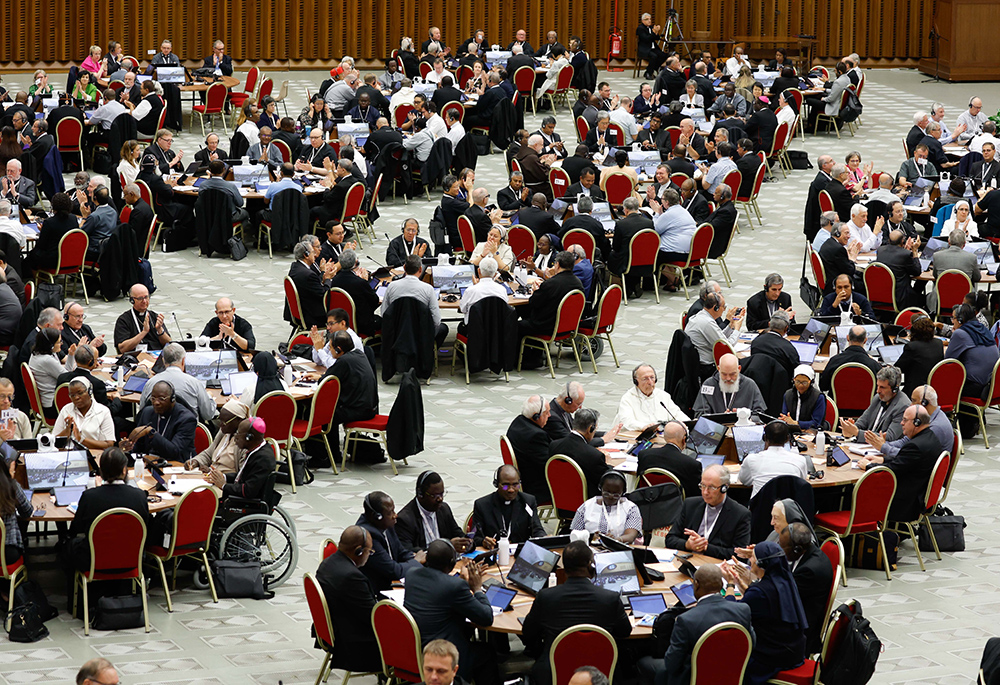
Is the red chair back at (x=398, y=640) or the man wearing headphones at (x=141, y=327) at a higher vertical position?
the man wearing headphones at (x=141, y=327)

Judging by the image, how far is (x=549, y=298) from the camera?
1311 cm

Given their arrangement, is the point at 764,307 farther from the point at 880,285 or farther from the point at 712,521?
the point at 712,521

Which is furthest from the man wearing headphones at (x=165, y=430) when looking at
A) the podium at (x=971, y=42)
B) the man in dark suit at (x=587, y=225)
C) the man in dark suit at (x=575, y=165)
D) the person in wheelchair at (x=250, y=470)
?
the podium at (x=971, y=42)

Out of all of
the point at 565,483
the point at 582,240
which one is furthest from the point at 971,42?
the point at 565,483

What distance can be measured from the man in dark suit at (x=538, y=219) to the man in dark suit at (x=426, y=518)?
712cm

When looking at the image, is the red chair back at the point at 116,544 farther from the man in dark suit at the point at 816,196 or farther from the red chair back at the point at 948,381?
the man in dark suit at the point at 816,196

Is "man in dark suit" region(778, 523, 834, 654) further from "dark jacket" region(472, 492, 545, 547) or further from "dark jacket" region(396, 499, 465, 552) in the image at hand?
"dark jacket" region(396, 499, 465, 552)

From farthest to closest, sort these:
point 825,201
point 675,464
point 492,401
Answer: point 825,201, point 492,401, point 675,464

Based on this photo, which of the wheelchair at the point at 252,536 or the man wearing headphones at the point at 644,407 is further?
the man wearing headphones at the point at 644,407

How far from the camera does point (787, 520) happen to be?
789cm

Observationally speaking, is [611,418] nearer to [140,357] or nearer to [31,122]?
[140,357]

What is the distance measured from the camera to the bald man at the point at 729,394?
10.6 m

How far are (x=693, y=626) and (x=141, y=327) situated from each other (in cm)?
661

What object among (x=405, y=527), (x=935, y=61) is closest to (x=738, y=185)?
(x=405, y=527)
